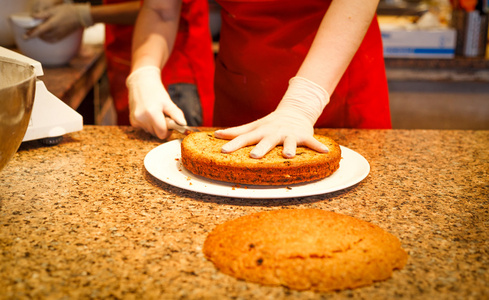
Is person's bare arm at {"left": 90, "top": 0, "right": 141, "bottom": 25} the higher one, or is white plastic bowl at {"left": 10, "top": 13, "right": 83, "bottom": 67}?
person's bare arm at {"left": 90, "top": 0, "right": 141, "bottom": 25}

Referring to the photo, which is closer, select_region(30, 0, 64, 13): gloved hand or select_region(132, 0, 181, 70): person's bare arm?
select_region(132, 0, 181, 70): person's bare arm

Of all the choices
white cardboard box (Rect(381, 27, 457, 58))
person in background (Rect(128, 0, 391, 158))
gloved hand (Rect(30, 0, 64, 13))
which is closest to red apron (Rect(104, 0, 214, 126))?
gloved hand (Rect(30, 0, 64, 13))

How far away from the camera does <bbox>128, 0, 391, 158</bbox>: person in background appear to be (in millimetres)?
1251

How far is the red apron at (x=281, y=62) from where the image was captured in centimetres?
163

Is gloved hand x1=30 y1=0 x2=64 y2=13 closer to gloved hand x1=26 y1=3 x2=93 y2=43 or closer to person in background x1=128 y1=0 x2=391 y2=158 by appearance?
gloved hand x1=26 y1=3 x2=93 y2=43

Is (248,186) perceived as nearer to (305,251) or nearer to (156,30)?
(305,251)

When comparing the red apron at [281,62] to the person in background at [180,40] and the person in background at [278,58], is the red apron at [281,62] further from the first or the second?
the person in background at [180,40]

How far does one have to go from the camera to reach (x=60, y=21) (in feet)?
7.40

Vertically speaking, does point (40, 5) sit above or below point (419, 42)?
above

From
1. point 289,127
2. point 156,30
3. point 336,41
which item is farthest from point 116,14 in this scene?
point 289,127

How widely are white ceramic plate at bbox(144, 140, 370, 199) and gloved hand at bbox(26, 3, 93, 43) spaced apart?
1.44 meters

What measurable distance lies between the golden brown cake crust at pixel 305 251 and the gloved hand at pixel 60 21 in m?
1.86

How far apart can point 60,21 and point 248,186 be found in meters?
1.75

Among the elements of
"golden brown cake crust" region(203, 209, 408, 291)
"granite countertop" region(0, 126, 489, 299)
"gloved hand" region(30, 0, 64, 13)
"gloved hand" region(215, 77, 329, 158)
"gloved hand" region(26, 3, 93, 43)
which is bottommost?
"granite countertop" region(0, 126, 489, 299)
